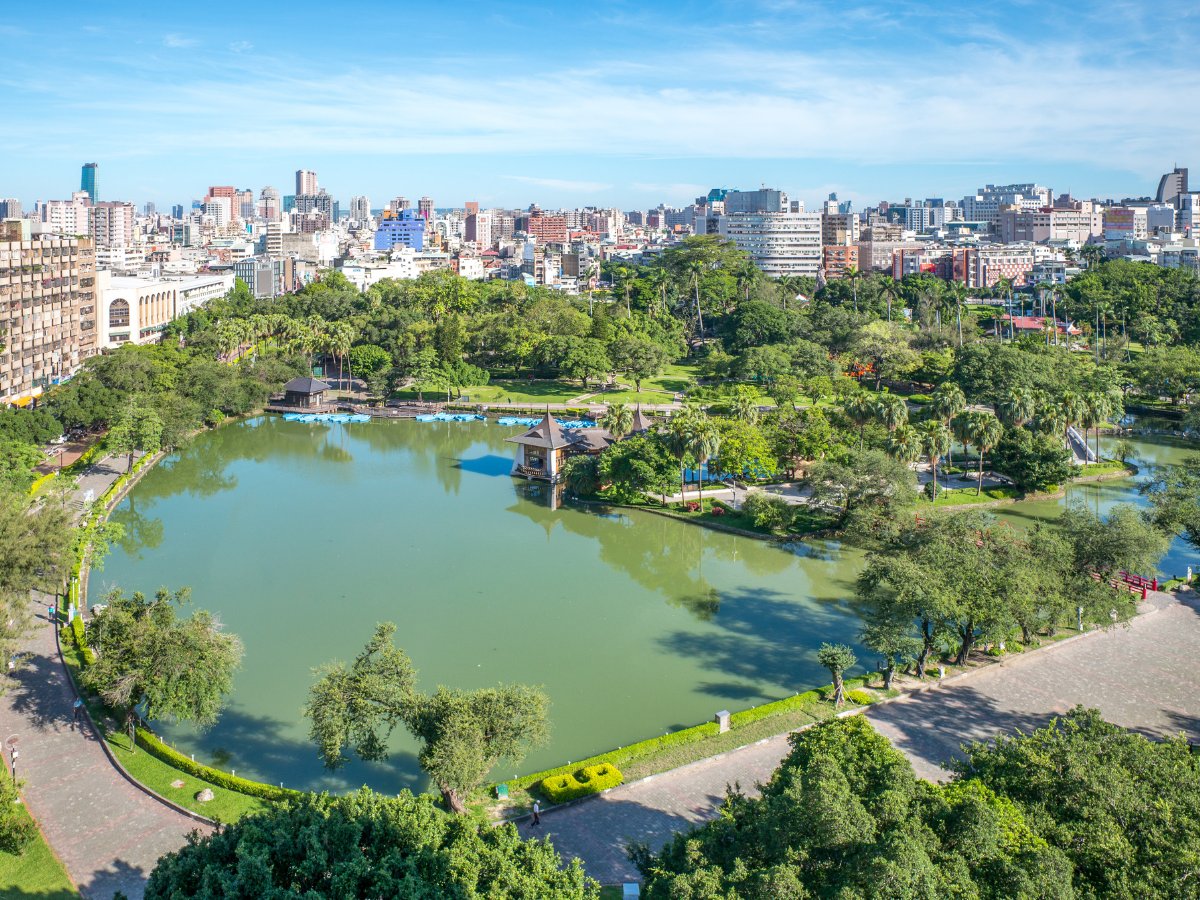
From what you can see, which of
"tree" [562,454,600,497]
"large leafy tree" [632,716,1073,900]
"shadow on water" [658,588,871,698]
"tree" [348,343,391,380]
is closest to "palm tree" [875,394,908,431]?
"tree" [562,454,600,497]

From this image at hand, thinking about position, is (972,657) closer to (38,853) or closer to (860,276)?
(38,853)

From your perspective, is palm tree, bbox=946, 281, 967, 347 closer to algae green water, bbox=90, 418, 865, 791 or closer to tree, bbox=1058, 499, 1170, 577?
algae green water, bbox=90, 418, 865, 791

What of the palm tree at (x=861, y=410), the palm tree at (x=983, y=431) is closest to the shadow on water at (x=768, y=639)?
the palm tree at (x=983, y=431)

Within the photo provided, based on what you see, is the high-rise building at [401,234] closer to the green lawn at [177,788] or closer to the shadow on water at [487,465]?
the shadow on water at [487,465]

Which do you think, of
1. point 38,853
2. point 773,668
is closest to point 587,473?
point 773,668

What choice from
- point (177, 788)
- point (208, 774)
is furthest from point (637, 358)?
point (177, 788)

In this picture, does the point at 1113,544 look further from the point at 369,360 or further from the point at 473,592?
the point at 369,360

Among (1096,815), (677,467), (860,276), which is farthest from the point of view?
(860,276)
